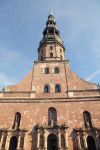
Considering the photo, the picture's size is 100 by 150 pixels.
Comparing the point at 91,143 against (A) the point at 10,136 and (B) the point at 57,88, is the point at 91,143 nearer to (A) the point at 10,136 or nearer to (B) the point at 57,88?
(B) the point at 57,88

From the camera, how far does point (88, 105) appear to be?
17.8 meters

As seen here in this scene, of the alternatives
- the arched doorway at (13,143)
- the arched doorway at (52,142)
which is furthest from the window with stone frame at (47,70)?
the arched doorway at (13,143)

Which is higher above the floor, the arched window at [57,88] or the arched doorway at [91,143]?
the arched window at [57,88]

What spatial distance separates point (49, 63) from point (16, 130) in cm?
969

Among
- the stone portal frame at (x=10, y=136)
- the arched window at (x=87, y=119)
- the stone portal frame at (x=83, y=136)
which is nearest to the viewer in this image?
the stone portal frame at (x=83, y=136)

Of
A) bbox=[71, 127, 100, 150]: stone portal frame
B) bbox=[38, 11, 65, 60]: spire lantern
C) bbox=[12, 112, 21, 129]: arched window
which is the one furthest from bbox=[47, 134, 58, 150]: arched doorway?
bbox=[38, 11, 65, 60]: spire lantern

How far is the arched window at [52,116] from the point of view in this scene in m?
16.7

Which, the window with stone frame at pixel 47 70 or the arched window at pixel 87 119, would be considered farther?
the window with stone frame at pixel 47 70

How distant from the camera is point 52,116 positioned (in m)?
17.3

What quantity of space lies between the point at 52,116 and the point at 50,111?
0.59 meters

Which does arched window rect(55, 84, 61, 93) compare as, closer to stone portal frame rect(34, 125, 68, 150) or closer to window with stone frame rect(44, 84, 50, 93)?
window with stone frame rect(44, 84, 50, 93)

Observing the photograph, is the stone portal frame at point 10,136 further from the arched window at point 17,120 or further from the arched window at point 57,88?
the arched window at point 57,88

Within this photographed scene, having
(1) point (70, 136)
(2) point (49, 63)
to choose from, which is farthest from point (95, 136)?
(2) point (49, 63)

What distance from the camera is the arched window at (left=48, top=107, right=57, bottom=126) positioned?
16.7 meters
